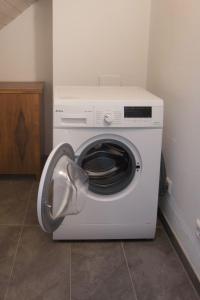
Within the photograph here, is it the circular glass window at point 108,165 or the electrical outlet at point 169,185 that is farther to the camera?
the electrical outlet at point 169,185

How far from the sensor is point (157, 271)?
6.26ft

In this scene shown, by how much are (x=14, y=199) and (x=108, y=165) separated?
0.93 meters

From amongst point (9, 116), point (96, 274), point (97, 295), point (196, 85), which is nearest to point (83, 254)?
point (96, 274)

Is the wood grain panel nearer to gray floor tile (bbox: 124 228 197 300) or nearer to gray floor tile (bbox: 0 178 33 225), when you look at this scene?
gray floor tile (bbox: 0 178 33 225)

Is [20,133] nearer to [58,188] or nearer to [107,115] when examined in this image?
[107,115]

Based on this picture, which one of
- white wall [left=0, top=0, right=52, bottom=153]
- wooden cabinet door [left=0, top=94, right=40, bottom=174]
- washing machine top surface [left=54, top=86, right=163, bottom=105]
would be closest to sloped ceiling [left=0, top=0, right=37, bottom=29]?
white wall [left=0, top=0, right=52, bottom=153]

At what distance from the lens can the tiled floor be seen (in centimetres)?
173

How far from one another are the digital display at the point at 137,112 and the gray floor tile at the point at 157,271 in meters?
0.79

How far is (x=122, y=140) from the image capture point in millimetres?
2018

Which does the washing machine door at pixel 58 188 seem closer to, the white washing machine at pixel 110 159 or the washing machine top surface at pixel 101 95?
the white washing machine at pixel 110 159

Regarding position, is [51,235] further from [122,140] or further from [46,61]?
[46,61]

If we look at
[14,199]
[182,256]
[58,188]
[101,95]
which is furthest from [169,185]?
[14,199]

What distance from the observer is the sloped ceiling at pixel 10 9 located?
2.55m

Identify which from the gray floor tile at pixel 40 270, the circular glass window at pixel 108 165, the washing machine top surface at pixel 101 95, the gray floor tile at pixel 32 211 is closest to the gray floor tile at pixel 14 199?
the gray floor tile at pixel 32 211
